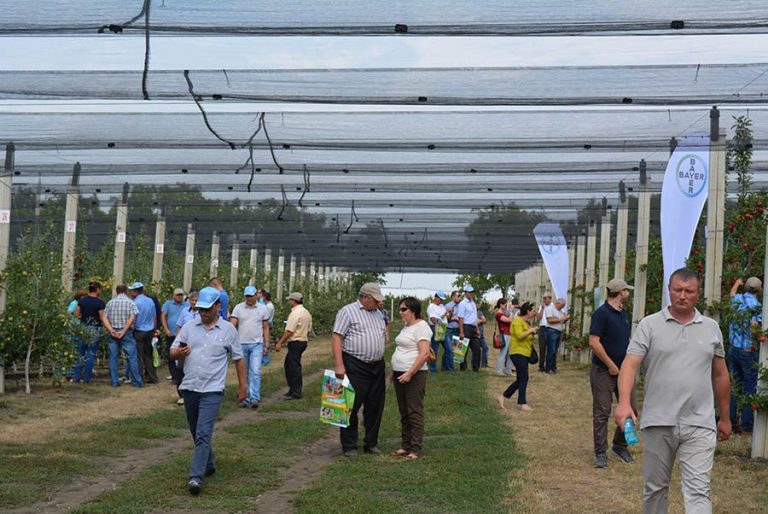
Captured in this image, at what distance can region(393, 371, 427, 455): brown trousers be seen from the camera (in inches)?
421

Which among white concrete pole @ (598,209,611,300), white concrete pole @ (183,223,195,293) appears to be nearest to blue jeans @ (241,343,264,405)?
white concrete pole @ (598,209,611,300)

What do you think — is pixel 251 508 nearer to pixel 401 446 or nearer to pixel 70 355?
pixel 401 446

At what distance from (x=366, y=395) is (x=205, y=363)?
93.9 inches

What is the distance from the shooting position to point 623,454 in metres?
10.6

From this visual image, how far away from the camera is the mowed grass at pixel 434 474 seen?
8156 millimetres

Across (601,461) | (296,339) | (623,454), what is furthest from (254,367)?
(601,461)

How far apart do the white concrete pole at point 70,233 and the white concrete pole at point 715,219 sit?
35.2ft

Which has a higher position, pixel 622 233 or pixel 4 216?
pixel 622 233

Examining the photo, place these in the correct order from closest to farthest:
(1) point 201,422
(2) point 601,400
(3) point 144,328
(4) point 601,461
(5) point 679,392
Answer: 1. (5) point 679,392
2. (1) point 201,422
3. (4) point 601,461
4. (2) point 601,400
5. (3) point 144,328

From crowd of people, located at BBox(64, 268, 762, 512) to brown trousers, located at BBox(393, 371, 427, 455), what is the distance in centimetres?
1

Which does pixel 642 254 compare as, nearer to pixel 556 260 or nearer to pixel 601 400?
pixel 556 260

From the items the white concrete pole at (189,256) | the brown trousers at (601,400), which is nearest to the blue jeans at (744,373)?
the brown trousers at (601,400)

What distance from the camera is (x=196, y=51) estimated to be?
9977 millimetres

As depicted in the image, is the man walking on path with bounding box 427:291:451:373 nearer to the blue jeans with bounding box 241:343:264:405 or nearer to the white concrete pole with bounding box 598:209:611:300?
the white concrete pole with bounding box 598:209:611:300
